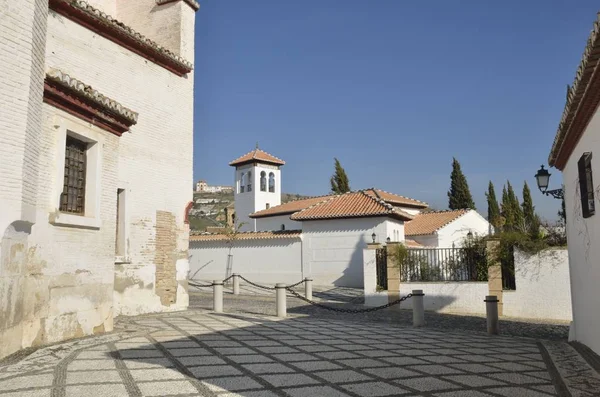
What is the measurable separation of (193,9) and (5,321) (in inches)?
383

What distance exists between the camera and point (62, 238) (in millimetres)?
6695

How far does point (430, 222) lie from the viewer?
30.0 metres

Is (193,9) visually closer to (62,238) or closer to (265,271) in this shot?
(62,238)

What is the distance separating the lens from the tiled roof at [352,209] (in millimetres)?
21031

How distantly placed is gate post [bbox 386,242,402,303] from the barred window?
8.86 m

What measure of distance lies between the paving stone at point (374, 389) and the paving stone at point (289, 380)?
14.8 inches

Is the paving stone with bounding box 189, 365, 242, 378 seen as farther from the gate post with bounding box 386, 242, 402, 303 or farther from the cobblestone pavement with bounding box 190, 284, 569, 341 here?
the gate post with bounding box 386, 242, 402, 303

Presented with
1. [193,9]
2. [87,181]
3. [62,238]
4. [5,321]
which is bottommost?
[5,321]

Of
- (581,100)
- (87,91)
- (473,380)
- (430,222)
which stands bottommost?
(473,380)

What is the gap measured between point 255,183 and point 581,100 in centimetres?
2971

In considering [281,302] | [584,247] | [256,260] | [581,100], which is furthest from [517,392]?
[256,260]

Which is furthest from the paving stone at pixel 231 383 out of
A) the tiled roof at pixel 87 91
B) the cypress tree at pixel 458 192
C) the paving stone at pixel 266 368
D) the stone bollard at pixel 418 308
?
the cypress tree at pixel 458 192

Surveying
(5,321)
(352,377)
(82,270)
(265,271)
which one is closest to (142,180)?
(82,270)

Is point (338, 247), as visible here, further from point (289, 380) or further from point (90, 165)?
point (289, 380)
